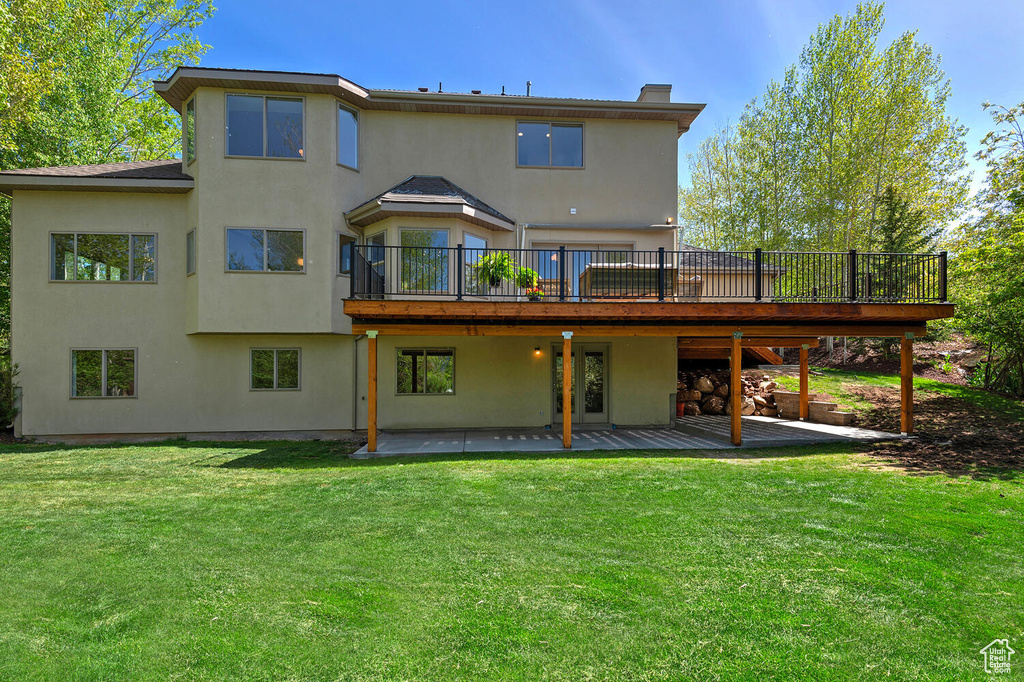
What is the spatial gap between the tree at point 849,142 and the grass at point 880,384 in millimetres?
6389

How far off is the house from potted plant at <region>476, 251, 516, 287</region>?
0.05m

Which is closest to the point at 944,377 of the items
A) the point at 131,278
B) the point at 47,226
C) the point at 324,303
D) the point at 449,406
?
the point at 449,406

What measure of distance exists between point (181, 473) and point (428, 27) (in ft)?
48.8

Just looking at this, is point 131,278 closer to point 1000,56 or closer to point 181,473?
point 181,473

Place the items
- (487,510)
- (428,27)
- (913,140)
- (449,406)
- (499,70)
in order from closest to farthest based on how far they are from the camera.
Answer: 1. (487,510)
2. (449,406)
3. (499,70)
4. (428,27)
5. (913,140)

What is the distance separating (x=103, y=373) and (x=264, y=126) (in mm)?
6761

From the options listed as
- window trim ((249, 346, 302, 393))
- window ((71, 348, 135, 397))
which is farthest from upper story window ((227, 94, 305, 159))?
window ((71, 348, 135, 397))

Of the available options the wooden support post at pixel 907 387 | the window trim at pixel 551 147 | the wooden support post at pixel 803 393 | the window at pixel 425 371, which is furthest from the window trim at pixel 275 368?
the wooden support post at pixel 907 387

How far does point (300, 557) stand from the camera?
427 cm

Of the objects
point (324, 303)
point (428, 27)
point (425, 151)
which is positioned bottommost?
point (324, 303)

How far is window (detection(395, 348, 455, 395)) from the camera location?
1238 cm

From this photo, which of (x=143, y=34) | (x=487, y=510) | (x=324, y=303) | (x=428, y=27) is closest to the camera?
(x=487, y=510)

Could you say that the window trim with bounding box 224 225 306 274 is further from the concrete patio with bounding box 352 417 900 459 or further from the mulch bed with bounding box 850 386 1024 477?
the mulch bed with bounding box 850 386 1024 477

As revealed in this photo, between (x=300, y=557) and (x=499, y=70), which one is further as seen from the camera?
(x=499, y=70)
